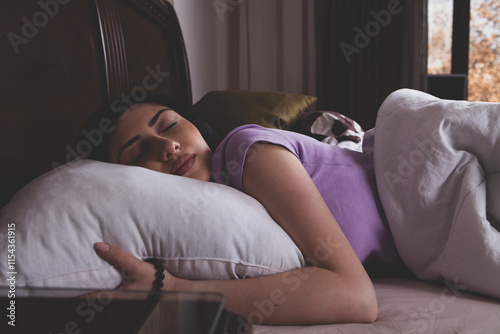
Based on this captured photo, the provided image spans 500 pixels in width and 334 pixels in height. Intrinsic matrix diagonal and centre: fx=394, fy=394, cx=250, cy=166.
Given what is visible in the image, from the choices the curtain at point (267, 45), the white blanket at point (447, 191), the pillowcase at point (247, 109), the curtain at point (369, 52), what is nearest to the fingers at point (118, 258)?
the white blanket at point (447, 191)

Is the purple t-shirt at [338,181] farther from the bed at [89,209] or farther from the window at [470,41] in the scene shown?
the window at [470,41]

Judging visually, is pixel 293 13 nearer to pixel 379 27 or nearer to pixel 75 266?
pixel 379 27

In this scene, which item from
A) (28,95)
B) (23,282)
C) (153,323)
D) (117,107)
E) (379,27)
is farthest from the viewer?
(379,27)

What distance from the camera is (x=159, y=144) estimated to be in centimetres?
82

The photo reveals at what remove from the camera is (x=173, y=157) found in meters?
0.82

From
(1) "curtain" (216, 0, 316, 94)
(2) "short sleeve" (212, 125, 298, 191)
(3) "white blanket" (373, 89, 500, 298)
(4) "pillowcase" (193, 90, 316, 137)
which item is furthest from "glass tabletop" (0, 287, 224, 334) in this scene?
(1) "curtain" (216, 0, 316, 94)

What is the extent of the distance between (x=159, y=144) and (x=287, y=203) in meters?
0.31

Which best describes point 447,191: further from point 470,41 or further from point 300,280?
point 470,41

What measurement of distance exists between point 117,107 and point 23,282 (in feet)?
1.54

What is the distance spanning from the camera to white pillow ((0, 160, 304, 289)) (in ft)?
1.90

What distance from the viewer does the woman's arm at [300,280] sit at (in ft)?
2.02

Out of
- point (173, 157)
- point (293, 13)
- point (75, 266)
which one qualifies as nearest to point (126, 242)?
point (75, 266)

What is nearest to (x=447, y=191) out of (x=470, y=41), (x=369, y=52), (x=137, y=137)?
(x=137, y=137)

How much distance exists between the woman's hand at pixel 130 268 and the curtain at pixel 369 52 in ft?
8.61
